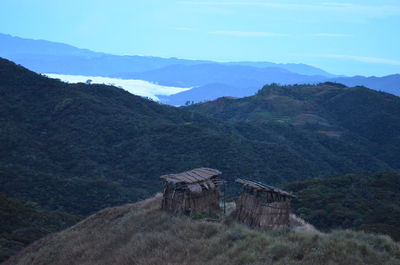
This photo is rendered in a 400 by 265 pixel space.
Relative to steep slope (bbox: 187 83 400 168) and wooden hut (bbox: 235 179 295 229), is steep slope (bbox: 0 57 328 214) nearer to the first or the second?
steep slope (bbox: 187 83 400 168)

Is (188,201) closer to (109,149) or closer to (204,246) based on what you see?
(204,246)

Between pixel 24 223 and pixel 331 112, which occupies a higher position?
pixel 331 112

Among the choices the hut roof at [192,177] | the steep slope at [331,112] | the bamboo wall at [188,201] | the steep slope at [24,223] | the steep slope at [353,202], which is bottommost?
the steep slope at [24,223]

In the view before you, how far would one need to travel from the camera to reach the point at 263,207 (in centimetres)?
1498

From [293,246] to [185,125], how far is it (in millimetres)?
48160

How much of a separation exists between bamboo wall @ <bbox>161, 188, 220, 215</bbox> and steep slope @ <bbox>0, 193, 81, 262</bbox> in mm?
8860

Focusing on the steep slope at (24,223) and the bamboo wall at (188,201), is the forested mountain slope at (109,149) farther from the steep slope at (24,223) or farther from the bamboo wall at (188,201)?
the bamboo wall at (188,201)

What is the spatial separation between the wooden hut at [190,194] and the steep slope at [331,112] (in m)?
55.2

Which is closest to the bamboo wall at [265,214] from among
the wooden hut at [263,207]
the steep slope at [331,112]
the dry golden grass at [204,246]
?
the wooden hut at [263,207]

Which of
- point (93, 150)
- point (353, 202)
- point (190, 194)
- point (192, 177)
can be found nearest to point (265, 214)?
point (190, 194)

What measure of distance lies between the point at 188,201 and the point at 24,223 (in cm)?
1449

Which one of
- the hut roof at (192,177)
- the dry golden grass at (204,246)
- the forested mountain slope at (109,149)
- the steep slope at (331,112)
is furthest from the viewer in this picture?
the steep slope at (331,112)

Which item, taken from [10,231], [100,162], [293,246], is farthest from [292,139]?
[293,246]

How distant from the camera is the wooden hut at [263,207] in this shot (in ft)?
48.8
